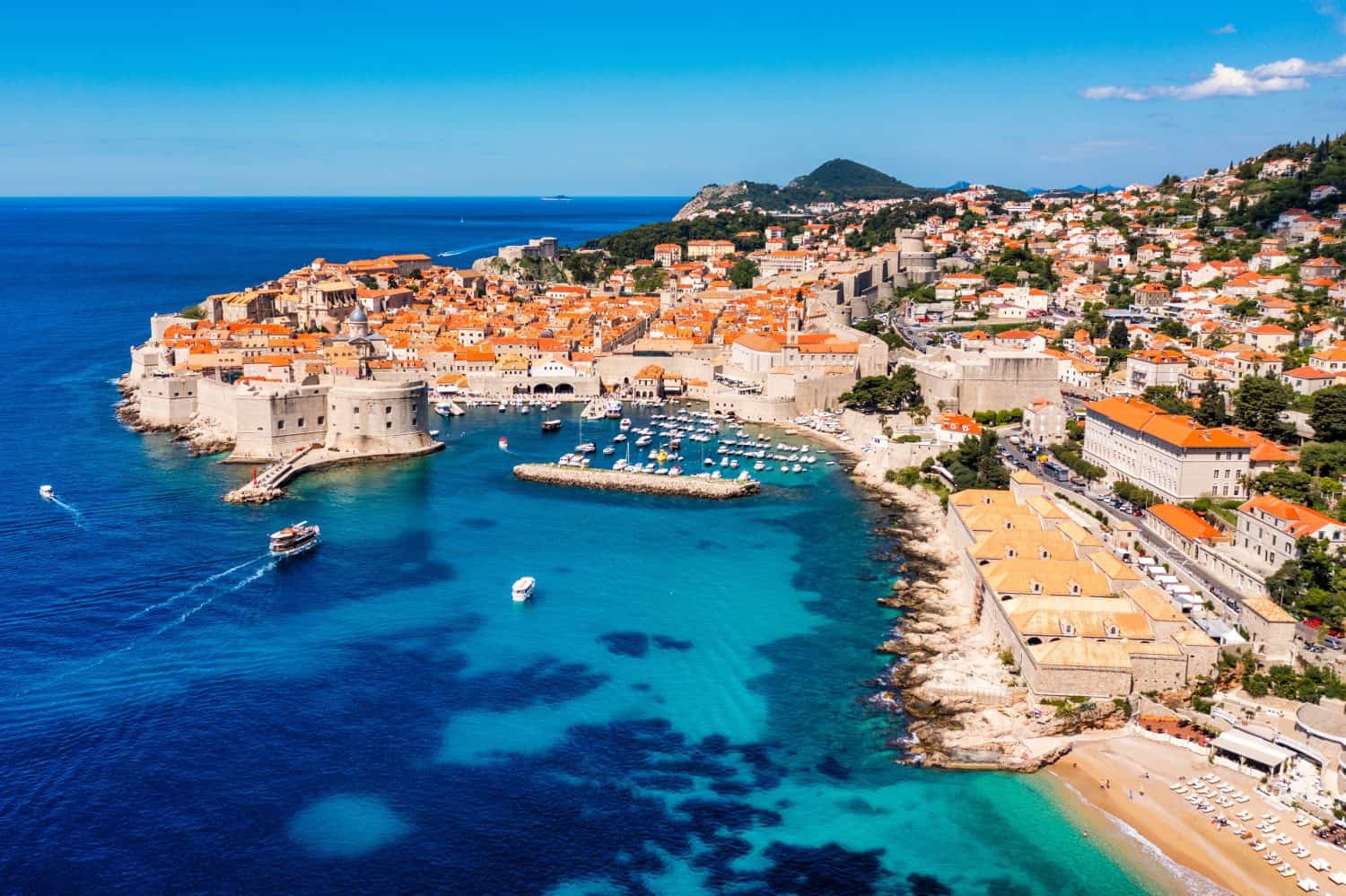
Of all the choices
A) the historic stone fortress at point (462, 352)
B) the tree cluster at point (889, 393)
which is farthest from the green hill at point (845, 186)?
the tree cluster at point (889, 393)

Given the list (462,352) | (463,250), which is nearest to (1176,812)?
(462,352)

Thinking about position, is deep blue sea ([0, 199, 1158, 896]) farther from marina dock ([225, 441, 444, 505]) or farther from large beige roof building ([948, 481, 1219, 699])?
large beige roof building ([948, 481, 1219, 699])

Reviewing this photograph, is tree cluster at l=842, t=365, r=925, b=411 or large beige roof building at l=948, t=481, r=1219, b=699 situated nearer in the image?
large beige roof building at l=948, t=481, r=1219, b=699

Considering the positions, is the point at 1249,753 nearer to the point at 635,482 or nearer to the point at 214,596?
the point at 635,482

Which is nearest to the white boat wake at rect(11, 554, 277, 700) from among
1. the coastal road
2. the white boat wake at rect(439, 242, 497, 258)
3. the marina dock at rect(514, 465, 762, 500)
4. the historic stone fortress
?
the marina dock at rect(514, 465, 762, 500)

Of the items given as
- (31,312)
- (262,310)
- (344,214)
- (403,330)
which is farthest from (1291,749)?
(344,214)

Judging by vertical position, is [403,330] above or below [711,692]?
above

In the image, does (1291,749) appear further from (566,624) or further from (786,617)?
(566,624)
